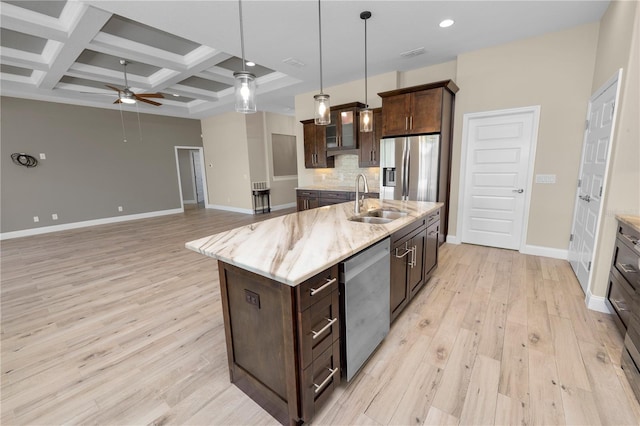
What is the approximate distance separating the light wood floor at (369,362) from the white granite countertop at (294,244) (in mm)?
896

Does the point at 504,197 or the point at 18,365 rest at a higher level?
Result: the point at 504,197

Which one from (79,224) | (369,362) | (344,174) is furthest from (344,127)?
(79,224)

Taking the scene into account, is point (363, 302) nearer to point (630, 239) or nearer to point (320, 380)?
point (320, 380)

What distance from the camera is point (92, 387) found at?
1721 mm

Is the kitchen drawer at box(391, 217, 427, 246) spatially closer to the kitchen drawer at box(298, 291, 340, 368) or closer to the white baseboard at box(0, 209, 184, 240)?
the kitchen drawer at box(298, 291, 340, 368)

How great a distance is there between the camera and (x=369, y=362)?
186 centimetres

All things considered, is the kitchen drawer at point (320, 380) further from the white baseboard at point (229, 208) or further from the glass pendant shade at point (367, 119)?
the white baseboard at point (229, 208)

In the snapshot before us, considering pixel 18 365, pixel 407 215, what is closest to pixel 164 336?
pixel 18 365

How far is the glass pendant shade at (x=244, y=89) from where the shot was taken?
1.88 metres

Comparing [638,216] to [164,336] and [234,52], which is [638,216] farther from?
[234,52]

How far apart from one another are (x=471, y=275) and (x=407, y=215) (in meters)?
1.47

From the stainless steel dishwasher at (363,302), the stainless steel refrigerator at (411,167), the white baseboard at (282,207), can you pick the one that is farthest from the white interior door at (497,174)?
the white baseboard at (282,207)

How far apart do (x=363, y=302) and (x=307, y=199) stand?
4184mm

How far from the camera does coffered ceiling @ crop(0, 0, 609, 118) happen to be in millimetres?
2830
